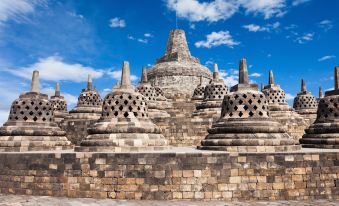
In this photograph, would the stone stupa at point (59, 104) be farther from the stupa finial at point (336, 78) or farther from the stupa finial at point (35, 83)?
the stupa finial at point (336, 78)

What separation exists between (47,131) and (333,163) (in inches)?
416

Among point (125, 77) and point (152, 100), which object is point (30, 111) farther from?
point (152, 100)

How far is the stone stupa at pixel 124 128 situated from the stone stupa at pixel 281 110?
8512 mm

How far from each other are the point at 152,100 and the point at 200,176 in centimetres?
1197

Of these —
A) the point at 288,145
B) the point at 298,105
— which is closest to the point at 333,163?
the point at 288,145

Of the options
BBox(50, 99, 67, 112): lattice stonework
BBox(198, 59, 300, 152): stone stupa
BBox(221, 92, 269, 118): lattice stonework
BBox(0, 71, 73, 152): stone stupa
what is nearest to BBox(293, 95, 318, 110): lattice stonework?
BBox(198, 59, 300, 152): stone stupa

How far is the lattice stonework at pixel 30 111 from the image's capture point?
11.8 meters

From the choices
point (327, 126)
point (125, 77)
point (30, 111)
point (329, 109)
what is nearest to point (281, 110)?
point (329, 109)

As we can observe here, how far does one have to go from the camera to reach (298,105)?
74.0 feet

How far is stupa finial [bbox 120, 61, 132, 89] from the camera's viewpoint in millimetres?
11031

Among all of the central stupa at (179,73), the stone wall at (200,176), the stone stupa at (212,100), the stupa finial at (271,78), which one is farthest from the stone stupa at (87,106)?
the stupa finial at (271,78)

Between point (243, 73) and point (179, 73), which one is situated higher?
point (179, 73)

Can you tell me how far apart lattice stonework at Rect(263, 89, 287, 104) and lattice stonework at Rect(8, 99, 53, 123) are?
1351 centimetres

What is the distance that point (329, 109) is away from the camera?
453 inches
